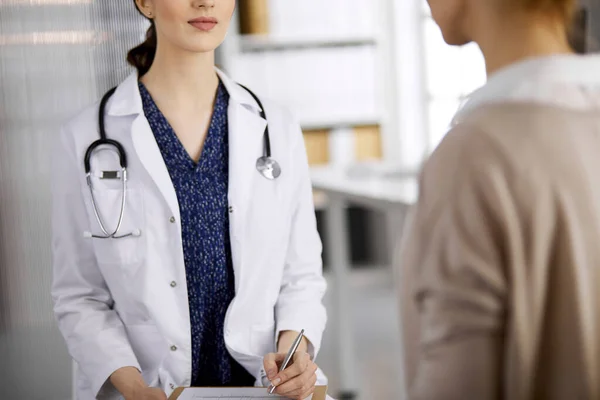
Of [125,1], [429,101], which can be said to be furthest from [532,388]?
[429,101]

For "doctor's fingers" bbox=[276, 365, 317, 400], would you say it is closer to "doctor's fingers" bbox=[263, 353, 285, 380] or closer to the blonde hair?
"doctor's fingers" bbox=[263, 353, 285, 380]

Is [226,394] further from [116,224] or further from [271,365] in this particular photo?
[116,224]

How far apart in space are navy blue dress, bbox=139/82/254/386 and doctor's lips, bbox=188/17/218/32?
157mm

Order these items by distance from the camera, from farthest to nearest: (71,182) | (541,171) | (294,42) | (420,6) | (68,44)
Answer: (420,6), (294,42), (68,44), (71,182), (541,171)

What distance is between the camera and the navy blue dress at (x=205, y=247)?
1.11m

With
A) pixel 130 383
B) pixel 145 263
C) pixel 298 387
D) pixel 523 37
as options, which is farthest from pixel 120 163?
pixel 523 37

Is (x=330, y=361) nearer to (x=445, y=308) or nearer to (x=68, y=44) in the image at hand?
(x=68, y=44)

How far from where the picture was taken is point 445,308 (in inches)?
22.9

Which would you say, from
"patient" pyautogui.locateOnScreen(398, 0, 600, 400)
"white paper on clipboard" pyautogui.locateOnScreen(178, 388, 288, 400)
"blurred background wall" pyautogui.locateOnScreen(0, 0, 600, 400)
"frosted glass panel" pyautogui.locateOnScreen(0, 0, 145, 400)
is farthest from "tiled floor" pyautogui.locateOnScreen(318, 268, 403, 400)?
"patient" pyautogui.locateOnScreen(398, 0, 600, 400)

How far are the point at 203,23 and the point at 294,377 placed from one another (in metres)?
0.53

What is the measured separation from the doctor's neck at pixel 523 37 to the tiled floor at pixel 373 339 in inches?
82.6

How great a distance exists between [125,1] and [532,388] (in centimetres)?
91

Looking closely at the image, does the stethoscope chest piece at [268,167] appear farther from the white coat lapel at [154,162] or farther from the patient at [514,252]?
the patient at [514,252]

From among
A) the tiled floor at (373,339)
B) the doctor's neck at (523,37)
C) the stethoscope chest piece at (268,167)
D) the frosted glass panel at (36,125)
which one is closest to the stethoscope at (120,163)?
the stethoscope chest piece at (268,167)
